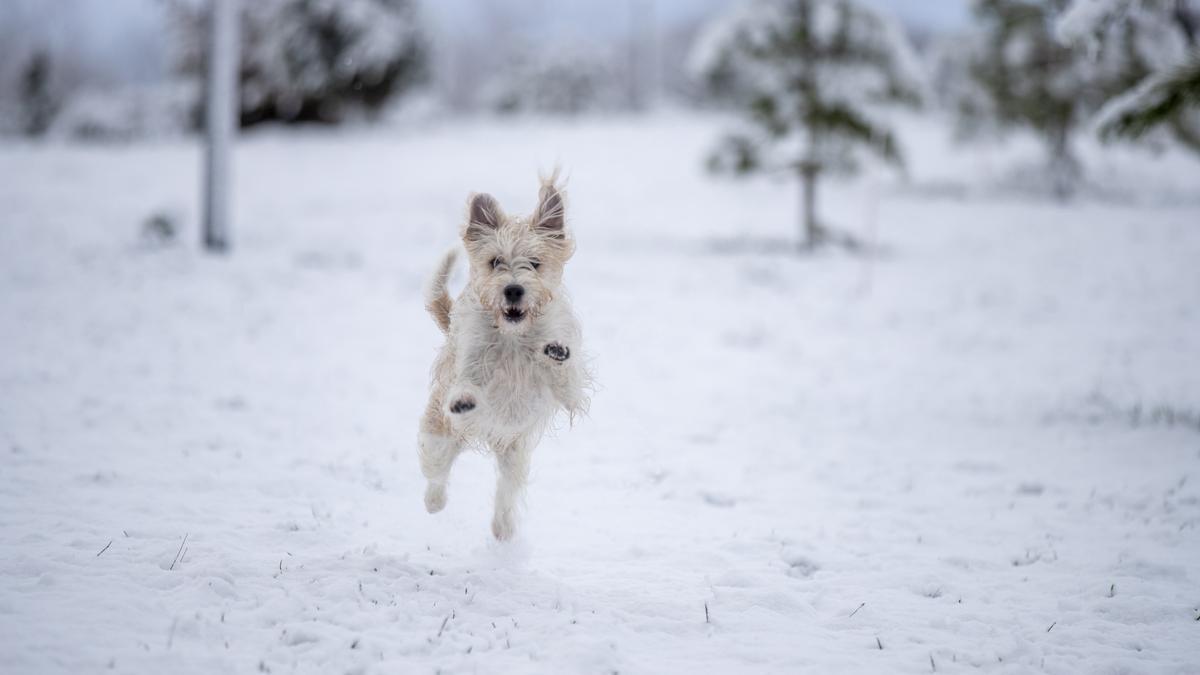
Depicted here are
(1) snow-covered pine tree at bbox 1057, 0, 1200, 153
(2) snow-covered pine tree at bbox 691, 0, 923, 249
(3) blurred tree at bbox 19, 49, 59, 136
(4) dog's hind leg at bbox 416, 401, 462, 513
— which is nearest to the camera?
(4) dog's hind leg at bbox 416, 401, 462, 513

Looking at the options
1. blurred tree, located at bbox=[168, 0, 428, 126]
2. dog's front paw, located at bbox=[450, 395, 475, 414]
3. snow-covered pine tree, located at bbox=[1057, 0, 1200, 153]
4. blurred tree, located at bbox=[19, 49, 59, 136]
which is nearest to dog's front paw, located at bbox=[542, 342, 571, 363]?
dog's front paw, located at bbox=[450, 395, 475, 414]

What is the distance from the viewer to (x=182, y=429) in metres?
6.32

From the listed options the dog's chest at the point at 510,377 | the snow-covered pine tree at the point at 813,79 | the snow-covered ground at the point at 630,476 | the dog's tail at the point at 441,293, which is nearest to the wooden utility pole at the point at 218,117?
the snow-covered ground at the point at 630,476

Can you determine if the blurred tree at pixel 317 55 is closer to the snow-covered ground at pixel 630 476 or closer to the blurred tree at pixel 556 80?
the blurred tree at pixel 556 80

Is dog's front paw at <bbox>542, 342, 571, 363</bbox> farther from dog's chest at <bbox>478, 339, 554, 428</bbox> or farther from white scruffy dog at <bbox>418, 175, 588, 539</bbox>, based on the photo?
dog's chest at <bbox>478, 339, 554, 428</bbox>

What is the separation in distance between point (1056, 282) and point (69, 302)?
53.2 feet

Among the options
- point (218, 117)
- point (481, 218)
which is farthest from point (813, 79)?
point (481, 218)

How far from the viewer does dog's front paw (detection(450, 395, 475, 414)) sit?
3.80 m

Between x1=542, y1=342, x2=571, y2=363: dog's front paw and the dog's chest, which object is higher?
x1=542, y1=342, x2=571, y2=363: dog's front paw

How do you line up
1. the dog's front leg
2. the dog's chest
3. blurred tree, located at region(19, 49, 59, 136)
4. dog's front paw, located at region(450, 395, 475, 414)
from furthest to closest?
1. blurred tree, located at region(19, 49, 59, 136)
2. the dog's front leg
3. the dog's chest
4. dog's front paw, located at region(450, 395, 475, 414)

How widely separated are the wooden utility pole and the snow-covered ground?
705 mm

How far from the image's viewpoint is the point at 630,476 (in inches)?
237

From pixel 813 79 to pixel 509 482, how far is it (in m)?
14.6

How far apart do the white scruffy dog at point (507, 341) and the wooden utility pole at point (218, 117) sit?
37.6ft
